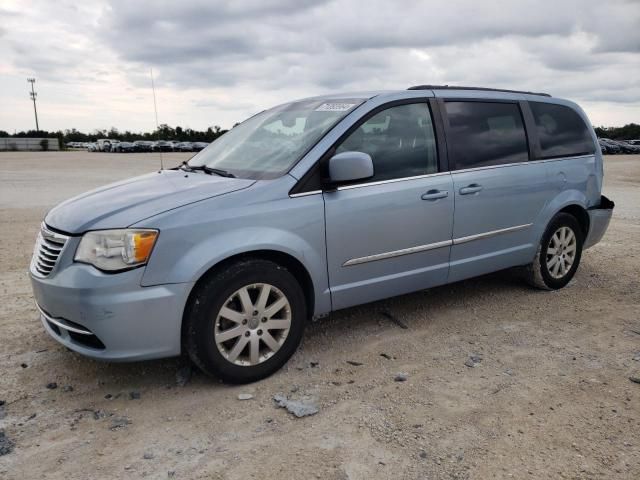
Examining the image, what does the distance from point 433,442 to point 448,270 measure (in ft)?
5.89

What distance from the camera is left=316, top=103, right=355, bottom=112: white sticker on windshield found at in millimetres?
3901

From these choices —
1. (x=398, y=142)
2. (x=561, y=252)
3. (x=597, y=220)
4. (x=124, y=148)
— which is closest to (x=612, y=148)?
(x=124, y=148)

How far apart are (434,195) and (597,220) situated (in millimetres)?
2321

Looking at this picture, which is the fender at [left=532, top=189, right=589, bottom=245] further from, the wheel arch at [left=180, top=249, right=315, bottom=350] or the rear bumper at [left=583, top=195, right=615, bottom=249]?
the wheel arch at [left=180, top=249, right=315, bottom=350]

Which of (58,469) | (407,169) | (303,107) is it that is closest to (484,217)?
(407,169)

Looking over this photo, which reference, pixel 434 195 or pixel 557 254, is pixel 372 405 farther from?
pixel 557 254

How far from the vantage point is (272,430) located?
288 cm

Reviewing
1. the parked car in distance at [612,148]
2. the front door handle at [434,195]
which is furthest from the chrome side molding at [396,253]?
the parked car in distance at [612,148]

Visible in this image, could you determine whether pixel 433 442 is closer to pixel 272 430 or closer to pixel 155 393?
pixel 272 430

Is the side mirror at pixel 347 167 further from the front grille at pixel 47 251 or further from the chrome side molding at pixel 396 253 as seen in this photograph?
the front grille at pixel 47 251

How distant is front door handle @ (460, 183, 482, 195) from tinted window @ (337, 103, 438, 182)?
11.2 inches

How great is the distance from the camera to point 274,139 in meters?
4.04

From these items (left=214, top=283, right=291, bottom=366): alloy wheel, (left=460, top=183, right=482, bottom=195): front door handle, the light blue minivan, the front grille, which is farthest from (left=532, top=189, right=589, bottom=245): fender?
the front grille

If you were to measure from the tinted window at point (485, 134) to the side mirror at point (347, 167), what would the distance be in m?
1.05
